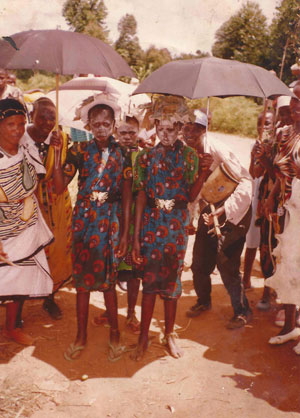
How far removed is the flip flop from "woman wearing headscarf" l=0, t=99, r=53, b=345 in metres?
0.42

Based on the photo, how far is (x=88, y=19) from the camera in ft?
69.0

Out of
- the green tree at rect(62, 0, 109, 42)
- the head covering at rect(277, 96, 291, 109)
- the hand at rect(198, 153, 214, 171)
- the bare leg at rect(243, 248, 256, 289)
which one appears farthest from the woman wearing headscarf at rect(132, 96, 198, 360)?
the green tree at rect(62, 0, 109, 42)

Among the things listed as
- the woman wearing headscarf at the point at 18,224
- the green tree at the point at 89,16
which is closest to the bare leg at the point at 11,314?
the woman wearing headscarf at the point at 18,224

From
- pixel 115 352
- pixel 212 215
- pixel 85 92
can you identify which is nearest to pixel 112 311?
pixel 115 352

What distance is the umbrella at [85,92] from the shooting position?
574 centimetres

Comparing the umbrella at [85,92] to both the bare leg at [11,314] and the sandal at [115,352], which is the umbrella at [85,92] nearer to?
the bare leg at [11,314]

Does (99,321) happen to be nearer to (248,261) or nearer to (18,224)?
(18,224)

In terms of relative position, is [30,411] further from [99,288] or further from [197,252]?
[197,252]

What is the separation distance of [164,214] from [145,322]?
0.99 m

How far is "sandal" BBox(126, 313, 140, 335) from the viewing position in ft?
13.7

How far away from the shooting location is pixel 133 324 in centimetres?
421

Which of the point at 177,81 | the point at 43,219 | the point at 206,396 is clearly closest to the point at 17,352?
the point at 43,219

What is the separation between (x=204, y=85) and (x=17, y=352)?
280cm

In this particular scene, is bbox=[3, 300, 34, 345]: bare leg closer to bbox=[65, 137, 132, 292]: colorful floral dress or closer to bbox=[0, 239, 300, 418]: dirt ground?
bbox=[0, 239, 300, 418]: dirt ground
